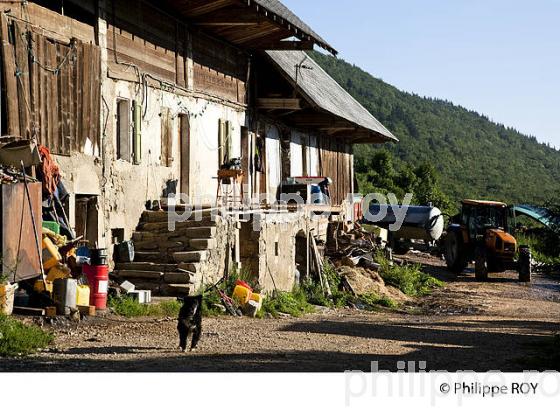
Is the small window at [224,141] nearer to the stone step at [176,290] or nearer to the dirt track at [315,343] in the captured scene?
the dirt track at [315,343]

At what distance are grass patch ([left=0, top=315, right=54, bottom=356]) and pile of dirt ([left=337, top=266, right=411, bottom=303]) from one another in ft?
38.7

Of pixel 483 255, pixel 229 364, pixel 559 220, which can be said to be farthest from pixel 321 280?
pixel 559 220

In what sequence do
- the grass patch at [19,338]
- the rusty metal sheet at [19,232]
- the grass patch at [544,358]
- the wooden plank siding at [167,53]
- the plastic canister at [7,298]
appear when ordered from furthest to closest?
the wooden plank siding at [167,53], the rusty metal sheet at [19,232], the plastic canister at [7,298], the grass patch at [544,358], the grass patch at [19,338]

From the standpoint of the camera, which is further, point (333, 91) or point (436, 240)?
point (436, 240)

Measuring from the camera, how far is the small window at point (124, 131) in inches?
680

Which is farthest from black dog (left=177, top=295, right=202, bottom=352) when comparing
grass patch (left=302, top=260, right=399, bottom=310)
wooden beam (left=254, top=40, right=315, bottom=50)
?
wooden beam (left=254, top=40, right=315, bottom=50)

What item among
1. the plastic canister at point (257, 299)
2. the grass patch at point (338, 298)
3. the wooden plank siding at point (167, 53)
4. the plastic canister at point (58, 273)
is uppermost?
the wooden plank siding at point (167, 53)

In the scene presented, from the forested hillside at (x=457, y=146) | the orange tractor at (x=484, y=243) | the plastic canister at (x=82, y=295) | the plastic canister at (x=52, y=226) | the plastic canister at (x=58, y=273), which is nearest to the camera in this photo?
the plastic canister at (x=82, y=295)

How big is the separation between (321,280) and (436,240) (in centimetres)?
1425

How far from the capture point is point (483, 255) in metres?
26.3

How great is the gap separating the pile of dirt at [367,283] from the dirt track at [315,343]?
A: 271 cm

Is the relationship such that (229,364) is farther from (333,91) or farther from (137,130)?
(333,91)

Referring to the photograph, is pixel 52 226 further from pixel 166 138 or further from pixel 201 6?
pixel 201 6

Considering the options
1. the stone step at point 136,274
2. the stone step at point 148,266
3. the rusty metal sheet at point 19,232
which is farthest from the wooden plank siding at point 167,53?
the rusty metal sheet at point 19,232
